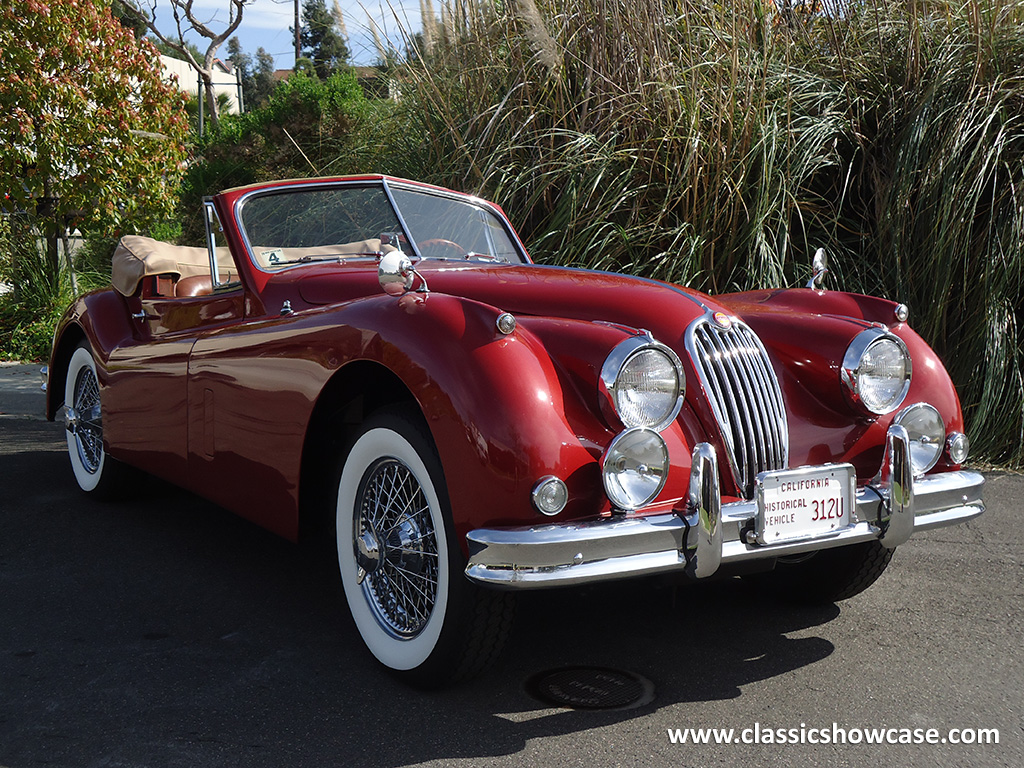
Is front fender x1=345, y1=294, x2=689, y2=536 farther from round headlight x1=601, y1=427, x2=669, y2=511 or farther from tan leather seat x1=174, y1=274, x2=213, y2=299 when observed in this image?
tan leather seat x1=174, y1=274, x2=213, y2=299

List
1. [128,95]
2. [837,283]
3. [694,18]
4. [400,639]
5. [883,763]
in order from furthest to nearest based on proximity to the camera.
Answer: [128,95]
[694,18]
[837,283]
[400,639]
[883,763]

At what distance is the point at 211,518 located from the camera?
169 inches

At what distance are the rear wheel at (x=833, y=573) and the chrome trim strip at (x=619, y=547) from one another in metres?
0.56

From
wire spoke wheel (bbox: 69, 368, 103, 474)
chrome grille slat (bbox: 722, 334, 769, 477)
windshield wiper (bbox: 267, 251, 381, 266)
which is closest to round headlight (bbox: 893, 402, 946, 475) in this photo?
chrome grille slat (bbox: 722, 334, 769, 477)

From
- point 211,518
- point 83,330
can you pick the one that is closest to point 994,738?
point 211,518

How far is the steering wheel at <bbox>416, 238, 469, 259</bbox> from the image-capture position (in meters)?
3.72

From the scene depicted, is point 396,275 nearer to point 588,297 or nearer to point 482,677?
point 588,297

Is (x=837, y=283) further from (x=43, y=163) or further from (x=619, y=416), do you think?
(x=43, y=163)

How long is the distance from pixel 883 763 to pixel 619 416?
1.00 metres

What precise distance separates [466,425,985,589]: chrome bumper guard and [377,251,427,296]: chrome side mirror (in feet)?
2.66

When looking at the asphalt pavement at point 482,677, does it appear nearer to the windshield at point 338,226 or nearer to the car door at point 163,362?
the car door at point 163,362

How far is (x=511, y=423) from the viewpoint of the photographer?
7.46 ft

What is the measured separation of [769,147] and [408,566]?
403cm

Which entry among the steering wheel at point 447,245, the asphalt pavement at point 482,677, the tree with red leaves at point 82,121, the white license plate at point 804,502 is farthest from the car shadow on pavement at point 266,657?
the tree with red leaves at point 82,121
